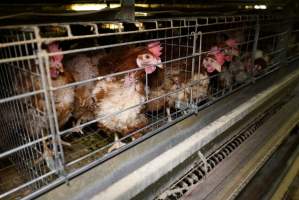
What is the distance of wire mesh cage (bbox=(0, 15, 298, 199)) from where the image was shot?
987 millimetres

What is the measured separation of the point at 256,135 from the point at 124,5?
4.09 ft

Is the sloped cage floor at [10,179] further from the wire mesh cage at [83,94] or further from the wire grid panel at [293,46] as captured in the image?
the wire grid panel at [293,46]

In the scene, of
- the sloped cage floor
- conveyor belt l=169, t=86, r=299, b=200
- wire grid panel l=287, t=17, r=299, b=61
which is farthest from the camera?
wire grid panel l=287, t=17, r=299, b=61

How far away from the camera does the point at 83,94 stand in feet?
4.72

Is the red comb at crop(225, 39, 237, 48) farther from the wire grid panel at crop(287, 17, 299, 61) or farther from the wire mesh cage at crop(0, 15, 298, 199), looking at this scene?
the wire grid panel at crop(287, 17, 299, 61)

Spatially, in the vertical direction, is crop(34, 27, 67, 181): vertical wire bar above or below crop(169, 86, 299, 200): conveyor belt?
above

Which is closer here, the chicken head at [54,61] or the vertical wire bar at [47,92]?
the vertical wire bar at [47,92]

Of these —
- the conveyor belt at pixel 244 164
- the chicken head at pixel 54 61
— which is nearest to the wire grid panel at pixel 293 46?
the conveyor belt at pixel 244 164

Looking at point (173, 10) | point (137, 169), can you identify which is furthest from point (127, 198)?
point (173, 10)

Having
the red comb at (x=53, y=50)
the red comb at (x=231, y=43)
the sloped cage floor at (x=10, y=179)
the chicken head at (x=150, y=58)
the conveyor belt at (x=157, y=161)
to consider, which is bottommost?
the sloped cage floor at (x=10, y=179)

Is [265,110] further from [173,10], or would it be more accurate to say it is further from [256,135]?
[173,10]

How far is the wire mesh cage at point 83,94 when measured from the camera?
3.24ft

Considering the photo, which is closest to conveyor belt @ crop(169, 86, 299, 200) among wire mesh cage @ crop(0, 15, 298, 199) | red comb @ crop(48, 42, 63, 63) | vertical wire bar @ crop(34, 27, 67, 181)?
wire mesh cage @ crop(0, 15, 298, 199)

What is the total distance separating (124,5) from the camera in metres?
1.15
